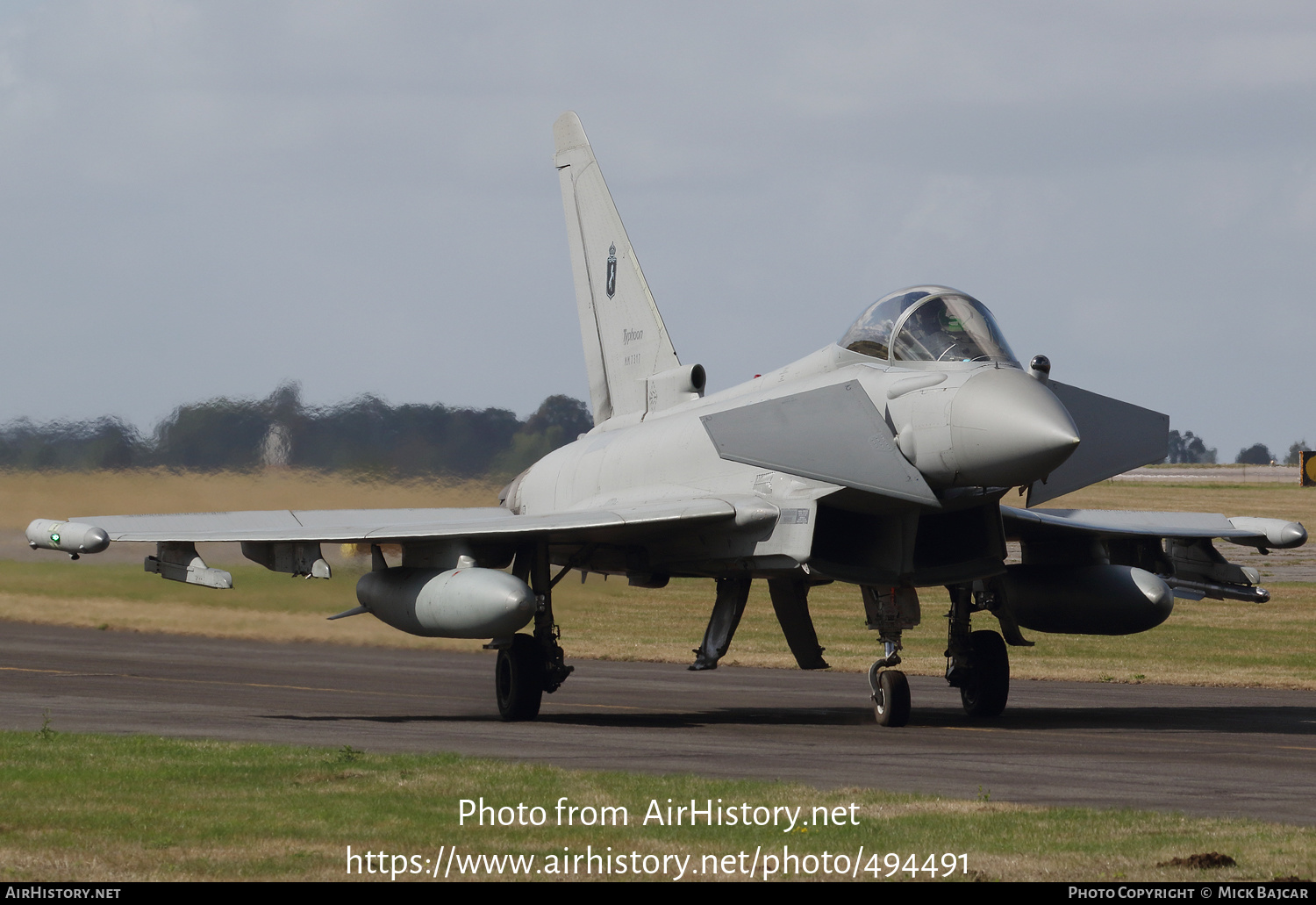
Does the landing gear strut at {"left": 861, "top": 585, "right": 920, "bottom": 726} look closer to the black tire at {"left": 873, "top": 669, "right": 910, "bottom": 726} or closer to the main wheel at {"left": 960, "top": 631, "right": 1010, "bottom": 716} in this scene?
the black tire at {"left": 873, "top": 669, "right": 910, "bottom": 726}

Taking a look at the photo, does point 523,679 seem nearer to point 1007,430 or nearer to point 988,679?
point 988,679

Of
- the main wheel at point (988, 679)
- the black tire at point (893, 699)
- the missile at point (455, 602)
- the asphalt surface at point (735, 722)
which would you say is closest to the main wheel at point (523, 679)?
the asphalt surface at point (735, 722)

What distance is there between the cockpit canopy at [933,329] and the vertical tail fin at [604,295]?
16.7 feet

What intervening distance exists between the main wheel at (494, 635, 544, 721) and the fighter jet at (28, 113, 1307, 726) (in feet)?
0.07

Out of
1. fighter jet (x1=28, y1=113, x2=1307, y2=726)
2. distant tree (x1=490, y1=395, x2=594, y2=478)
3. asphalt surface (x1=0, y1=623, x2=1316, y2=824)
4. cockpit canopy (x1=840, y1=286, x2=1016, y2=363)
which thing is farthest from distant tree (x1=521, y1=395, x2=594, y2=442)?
cockpit canopy (x1=840, y1=286, x2=1016, y2=363)

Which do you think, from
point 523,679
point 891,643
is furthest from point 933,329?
point 523,679

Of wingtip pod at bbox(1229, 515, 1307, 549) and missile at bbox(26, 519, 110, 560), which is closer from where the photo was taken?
missile at bbox(26, 519, 110, 560)

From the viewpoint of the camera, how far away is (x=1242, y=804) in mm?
9305

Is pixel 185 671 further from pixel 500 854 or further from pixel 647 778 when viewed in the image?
pixel 500 854

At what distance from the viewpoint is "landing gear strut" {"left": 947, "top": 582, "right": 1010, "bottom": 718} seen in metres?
15.9

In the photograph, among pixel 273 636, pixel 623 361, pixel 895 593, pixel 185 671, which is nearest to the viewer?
pixel 895 593

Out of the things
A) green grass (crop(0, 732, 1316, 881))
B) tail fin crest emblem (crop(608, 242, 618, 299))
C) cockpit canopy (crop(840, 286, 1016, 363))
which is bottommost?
green grass (crop(0, 732, 1316, 881))
